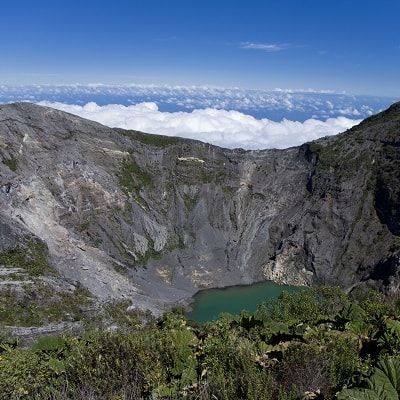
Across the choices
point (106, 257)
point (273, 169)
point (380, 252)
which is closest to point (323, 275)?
point (380, 252)

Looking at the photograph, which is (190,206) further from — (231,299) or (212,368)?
(212,368)

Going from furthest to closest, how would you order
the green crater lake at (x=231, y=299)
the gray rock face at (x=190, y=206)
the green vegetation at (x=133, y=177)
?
1. the green vegetation at (x=133, y=177)
2. the gray rock face at (x=190, y=206)
3. the green crater lake at (x=231, y=299)

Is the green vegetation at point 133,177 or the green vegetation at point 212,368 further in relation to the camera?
the green vegetation at point 133,177

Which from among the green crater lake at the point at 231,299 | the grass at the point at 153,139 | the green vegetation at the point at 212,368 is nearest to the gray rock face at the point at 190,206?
the grass at the point at 153,139

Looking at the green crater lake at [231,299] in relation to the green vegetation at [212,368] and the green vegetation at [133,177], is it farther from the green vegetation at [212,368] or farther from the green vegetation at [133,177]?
the green vegetation at [212,368]

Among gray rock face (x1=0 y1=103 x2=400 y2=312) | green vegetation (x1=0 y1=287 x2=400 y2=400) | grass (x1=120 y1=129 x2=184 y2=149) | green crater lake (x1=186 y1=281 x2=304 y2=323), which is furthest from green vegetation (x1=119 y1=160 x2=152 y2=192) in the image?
green vegetation (x1=0 y1=287 x2=400 y2=400)

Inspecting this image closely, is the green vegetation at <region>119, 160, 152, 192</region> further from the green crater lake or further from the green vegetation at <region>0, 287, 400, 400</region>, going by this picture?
the green vegetation at <region>0, 287, 400, 400</region>
